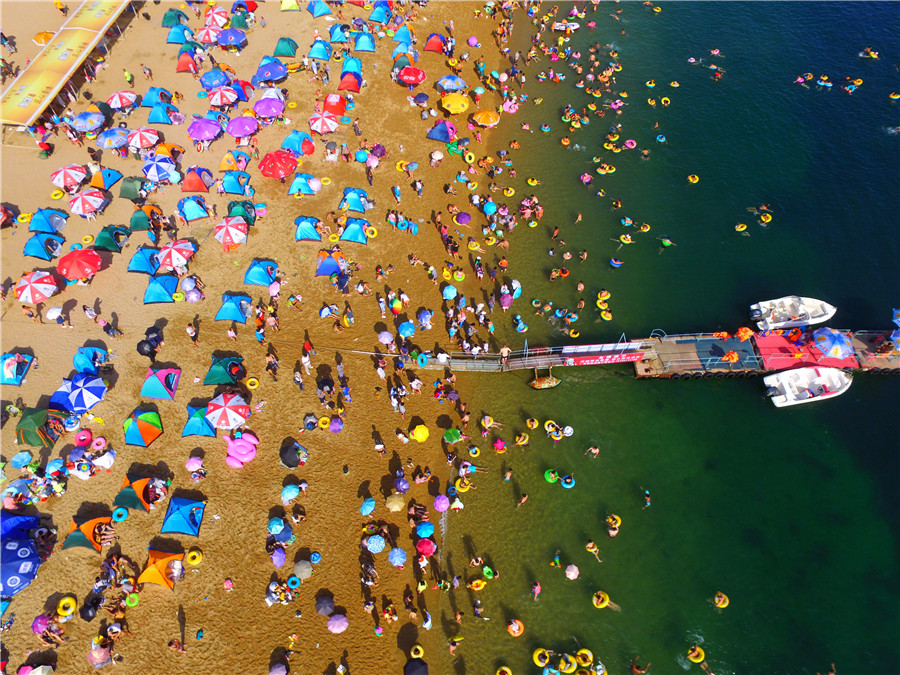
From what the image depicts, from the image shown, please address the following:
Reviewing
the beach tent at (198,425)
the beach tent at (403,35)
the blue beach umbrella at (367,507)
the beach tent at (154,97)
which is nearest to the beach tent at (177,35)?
the beach tent at (154,97)

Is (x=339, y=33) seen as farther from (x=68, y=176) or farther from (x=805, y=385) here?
(x=805, y=385)

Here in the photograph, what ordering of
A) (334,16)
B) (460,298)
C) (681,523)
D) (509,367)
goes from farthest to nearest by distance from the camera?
1. (334,16)
2. (460,298)
3. (509,367)
4. (681,523)

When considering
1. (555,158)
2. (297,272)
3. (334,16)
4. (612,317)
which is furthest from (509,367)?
(334,16)

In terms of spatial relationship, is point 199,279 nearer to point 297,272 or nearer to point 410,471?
point 297,272

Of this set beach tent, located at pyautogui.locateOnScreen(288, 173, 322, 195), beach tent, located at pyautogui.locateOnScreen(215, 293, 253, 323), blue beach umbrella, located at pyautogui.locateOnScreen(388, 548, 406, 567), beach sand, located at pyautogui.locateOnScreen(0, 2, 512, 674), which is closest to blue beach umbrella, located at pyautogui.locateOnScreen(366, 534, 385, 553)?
blue beach umbrella, located at pyautogui.locateOnScreen(388, 548, 406, 567)

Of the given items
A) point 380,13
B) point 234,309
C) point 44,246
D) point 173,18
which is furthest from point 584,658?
point 173,18

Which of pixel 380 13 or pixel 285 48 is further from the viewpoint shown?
pixel 380 13

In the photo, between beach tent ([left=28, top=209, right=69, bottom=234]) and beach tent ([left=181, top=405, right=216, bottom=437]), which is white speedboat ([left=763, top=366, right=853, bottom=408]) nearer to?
beach tent ([left=181, top=405, right=216, bottom=437])
